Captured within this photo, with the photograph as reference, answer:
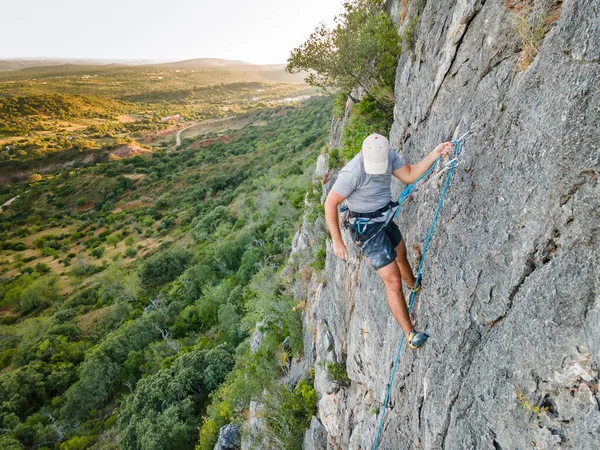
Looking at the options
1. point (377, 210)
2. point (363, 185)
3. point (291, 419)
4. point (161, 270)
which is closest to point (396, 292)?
point (377, 210)

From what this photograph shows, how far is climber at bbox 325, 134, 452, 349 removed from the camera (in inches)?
185

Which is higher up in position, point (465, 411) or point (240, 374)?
point (465, 411)

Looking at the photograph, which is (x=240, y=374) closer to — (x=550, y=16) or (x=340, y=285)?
Result: (x=340, y=285)

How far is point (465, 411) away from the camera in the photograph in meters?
3.88

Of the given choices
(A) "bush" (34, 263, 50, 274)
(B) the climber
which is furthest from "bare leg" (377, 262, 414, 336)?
(A) "bush" (34, 263, 50, 274)

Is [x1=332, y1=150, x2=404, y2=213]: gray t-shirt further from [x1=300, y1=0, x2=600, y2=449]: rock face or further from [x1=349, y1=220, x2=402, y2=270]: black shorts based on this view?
[x1=300, y1=0, x2=600, y2=449]: rock face

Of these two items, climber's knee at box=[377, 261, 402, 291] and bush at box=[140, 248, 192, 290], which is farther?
bush at box=[140, 248, 192, 290]

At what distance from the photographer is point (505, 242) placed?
11.7ft

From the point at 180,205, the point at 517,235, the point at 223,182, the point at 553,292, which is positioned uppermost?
the point at 517,235

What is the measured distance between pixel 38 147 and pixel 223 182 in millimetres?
68590

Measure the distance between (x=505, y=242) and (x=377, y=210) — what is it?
182 centimetres

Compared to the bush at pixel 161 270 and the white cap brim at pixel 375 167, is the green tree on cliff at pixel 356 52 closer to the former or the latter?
the white cap brim at pixel 375 167

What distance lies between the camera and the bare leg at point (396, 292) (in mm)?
4961

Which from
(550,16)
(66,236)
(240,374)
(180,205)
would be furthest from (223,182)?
(550,16)
